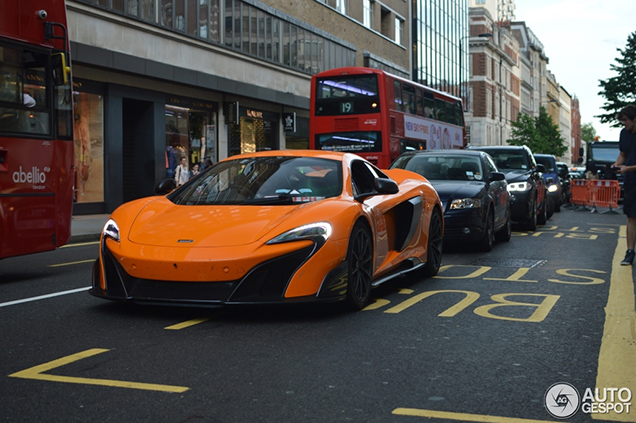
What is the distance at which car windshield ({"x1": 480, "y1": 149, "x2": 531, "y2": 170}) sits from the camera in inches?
714

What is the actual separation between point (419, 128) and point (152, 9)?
8786 millimetres

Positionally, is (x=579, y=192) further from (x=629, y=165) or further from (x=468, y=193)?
(x=629, y=165)

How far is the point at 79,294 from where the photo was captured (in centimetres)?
772

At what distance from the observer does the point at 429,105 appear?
2723 cm

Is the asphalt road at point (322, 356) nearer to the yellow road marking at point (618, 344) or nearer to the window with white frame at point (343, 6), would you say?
the yellow road marking at point (618, 344)

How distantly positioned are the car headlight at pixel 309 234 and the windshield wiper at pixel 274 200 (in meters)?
0.61

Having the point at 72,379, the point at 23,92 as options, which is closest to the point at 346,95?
the point at 23,92

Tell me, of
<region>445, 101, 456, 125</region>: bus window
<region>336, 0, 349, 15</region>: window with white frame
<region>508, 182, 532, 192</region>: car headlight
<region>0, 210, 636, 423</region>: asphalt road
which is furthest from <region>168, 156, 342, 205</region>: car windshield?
<region>336, 0, 349, 15</region>: window with white frame

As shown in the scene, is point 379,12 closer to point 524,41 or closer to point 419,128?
point 419,128

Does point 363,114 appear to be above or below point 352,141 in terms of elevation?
above

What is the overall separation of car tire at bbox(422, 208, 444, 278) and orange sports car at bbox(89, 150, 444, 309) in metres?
1.07

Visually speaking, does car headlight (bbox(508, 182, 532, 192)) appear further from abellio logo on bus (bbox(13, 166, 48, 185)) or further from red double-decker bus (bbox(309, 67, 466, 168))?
abellio logo on bus (bbox(13, 166, 48, 185))

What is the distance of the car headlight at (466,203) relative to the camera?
1189 centimetres

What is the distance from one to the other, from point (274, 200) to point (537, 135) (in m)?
77.9
